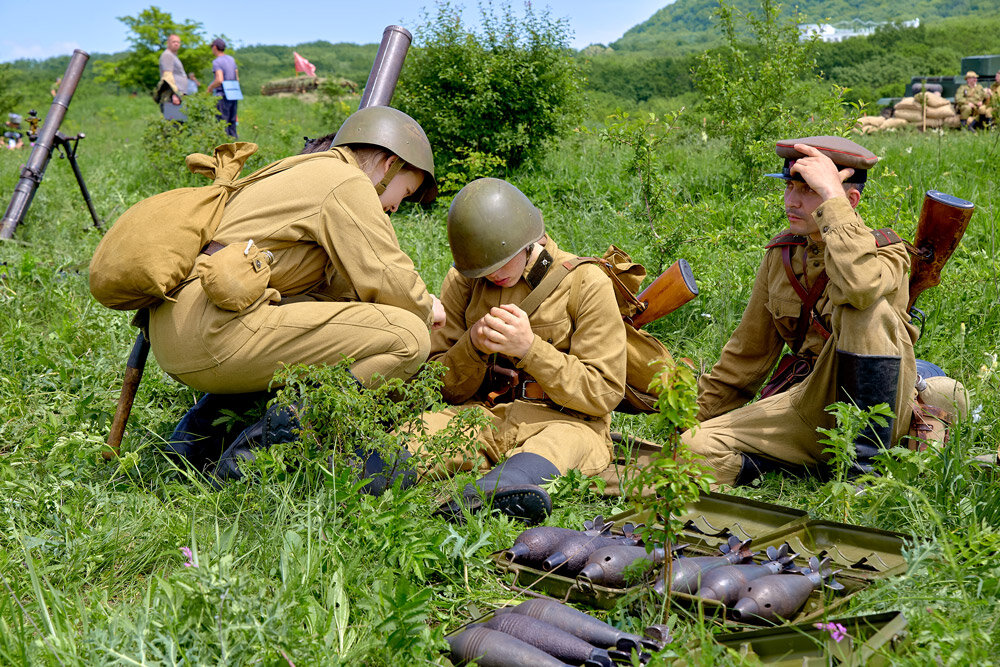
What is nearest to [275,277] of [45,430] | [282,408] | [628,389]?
[282,408]

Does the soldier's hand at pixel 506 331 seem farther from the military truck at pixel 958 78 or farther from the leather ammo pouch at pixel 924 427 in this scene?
the military truck at pixel 958 78

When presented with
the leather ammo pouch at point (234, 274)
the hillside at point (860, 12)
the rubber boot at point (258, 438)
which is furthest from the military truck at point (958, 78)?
the hillside at point (860, 12)

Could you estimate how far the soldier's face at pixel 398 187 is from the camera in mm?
4652

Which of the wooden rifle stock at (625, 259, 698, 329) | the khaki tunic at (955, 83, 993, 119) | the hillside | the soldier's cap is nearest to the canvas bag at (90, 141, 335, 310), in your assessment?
the wooden rifle stock at (625, 259, 698, 329)

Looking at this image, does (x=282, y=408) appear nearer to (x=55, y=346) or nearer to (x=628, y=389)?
(x=628, y=389)

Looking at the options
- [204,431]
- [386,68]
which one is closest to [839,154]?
[386,68]

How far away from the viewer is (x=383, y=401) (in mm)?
3801

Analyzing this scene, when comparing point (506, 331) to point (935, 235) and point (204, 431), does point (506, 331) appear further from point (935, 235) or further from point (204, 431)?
point (935, 235)

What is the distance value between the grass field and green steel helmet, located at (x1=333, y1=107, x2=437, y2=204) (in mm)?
1769

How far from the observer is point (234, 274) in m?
3.94

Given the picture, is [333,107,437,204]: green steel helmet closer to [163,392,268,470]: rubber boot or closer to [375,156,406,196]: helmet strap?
[375,156,406,196]: helmet strap

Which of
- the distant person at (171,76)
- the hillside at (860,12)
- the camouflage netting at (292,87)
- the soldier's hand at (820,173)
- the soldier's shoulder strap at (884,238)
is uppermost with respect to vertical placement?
the hillside at (860,12)

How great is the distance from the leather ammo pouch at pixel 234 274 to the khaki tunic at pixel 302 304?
0.06m

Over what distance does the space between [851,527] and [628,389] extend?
1.71 meters
